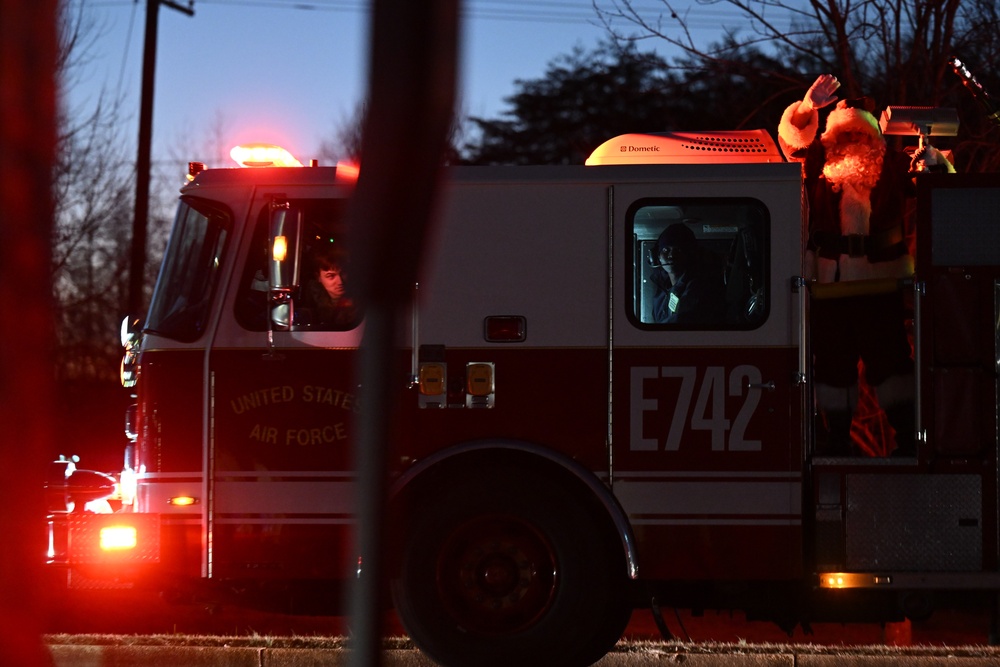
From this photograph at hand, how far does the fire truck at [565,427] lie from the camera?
530cm

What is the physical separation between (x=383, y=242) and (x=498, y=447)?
3772mm

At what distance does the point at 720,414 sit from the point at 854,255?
3.55 feet

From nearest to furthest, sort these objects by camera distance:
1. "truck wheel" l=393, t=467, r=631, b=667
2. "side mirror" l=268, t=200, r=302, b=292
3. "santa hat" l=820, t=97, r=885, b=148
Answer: "side mirror" l=268, t=200, r=302, b=292, "truck wheel" l=393, t=467, r=631, b=667, "santa hat" l=820, t=97, r=885, b=148

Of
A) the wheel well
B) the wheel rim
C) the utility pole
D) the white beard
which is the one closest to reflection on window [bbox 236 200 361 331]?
the wheel well

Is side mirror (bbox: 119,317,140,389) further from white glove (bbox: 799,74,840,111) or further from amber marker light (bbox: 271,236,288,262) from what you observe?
white glove (bbox: 799,74,840,111)

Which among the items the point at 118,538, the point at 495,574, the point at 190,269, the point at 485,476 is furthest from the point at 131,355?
the point at 495,574

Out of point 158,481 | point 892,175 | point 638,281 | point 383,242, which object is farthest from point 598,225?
point 383,242

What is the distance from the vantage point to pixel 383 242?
1.65 meters

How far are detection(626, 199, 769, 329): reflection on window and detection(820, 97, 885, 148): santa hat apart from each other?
3.03 ft

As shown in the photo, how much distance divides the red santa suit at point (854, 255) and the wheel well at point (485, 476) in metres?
1.13

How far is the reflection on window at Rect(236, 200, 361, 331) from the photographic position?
18.1ft

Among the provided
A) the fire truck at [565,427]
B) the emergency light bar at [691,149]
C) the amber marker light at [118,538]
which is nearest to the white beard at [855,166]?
the emergency light bar at [691,149]

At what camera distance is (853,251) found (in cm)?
571

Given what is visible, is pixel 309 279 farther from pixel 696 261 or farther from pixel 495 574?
pixel 696 261
